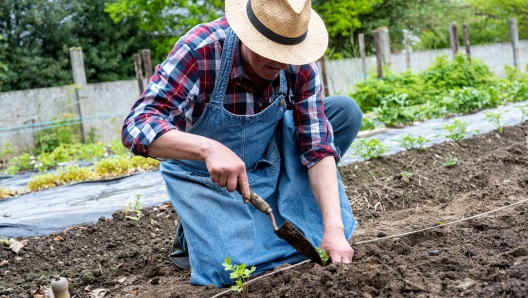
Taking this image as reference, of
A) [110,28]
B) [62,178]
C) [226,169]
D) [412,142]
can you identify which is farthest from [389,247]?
[110,28]

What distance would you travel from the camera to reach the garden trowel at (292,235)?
7.52 feet

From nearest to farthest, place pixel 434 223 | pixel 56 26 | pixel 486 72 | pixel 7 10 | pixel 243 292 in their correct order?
pixel 243 292 → pixel 434 223 → pixel 486 72 → pixel 7 10 → pixel 56 26

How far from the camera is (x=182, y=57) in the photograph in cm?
249

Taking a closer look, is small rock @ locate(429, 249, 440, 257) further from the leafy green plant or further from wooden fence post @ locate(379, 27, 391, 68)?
wooden fence post @ locate(379, 27, 391, 68)

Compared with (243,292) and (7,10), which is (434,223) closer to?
(243,292)

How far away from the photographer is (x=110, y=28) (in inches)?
674

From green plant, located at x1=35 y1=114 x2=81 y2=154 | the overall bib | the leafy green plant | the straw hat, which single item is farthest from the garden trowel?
green plant, located at x1=35 y1=114 x2=81 y2=154

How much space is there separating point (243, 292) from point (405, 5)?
22.9m

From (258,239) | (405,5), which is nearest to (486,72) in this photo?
(258,239)

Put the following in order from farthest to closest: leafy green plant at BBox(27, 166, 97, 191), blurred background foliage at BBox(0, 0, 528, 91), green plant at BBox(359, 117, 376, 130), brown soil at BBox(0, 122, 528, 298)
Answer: blurred background foliage at BBox(0, 0, 528, 91)
green plant at BBox(359, 117, 376, 130)
leafy green plant at BBox(27, 166, 97, 191)
brown soil at BBox(0, 122, 528, 298)

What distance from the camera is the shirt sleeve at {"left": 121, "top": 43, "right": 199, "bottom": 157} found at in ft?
7.68

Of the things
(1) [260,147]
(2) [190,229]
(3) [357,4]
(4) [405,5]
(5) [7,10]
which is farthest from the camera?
(4) [405,5]

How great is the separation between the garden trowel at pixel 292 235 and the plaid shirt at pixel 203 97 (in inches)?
18.3

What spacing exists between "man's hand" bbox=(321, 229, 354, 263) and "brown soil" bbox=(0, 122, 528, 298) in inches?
2.6
